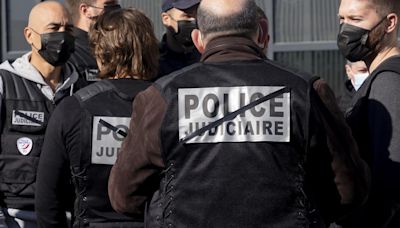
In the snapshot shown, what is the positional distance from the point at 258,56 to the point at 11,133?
5.43ft

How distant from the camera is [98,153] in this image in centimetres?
339

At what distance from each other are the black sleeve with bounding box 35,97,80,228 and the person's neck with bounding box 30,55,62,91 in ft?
3.11

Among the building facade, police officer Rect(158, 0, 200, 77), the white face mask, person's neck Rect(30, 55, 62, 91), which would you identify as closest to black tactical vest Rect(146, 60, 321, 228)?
person's neck Rect(30, 55, 62, 91)

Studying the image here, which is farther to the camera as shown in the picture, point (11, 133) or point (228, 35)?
point (11, 133)

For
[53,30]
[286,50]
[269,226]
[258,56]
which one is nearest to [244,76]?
[258,56]

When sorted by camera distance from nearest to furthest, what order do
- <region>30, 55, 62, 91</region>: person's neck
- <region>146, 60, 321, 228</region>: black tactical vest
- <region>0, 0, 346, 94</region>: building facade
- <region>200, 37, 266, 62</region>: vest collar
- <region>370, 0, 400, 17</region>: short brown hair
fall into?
<region>146, 60, 321, 228</region>: black tactical vest
<region>200, 37, 266, 62</region>: vest collar
<region>370, 0, 400, 17</region>: short brown hair
<region>30, 55, 62, 91</region>: person's neck
<region>0, 0, 346, 94</region>: building facade

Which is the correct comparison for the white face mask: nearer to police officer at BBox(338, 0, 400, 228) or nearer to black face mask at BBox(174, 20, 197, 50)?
black face mask at BBox(174, 20, 197, 50)

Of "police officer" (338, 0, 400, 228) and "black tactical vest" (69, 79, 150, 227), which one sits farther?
"black tactical vest" (69, 79, 150, 227)

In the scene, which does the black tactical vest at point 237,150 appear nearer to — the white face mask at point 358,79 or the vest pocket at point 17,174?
the vest pocket at point 17,174

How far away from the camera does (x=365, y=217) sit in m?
3.34

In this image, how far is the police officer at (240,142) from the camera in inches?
108

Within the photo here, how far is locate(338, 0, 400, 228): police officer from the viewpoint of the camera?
3232mm

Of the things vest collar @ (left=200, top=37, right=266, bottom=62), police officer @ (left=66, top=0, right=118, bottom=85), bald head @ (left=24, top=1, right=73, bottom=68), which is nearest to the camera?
vest collar @ (left=200, top=37, right=266, bottom=62)

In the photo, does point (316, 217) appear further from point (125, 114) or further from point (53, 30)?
point (53, 30)
